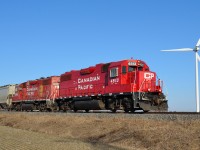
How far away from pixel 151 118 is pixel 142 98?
6.01 m

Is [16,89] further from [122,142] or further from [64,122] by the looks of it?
[122,142]

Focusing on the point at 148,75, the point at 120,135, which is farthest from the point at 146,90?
the point at 120,135

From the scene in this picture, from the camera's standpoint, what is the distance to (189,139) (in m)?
12.7

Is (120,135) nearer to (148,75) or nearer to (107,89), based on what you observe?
(148,75)

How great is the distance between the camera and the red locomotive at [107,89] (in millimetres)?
24312

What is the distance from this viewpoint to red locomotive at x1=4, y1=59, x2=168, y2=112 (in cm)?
2431

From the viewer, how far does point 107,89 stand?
27.3 metres

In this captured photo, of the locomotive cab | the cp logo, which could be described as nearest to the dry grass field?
the locomotive cab

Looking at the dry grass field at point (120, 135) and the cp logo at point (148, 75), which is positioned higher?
the cp logo at point (148, 75)

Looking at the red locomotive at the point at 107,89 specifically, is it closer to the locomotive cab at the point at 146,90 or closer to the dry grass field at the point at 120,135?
the locomotive cab at the point at 146,90

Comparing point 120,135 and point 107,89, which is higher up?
point 107,89

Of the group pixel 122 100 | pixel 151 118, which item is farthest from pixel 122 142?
pixel 122 100

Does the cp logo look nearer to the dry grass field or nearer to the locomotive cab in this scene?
the locomotive cab

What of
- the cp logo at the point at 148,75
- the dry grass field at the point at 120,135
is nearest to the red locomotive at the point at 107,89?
the cp logo at the point at 148,75
